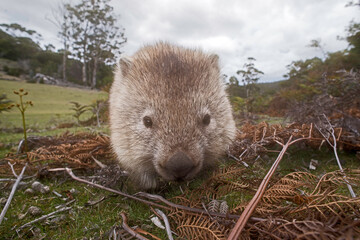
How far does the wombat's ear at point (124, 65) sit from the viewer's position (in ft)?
9.36

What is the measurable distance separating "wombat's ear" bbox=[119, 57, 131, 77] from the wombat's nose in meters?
1.59

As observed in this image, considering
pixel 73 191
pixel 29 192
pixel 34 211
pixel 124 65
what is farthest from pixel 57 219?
pixel 124 65

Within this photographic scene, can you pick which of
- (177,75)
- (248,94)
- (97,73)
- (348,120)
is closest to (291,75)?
(248,94)

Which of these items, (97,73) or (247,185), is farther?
(97,73)

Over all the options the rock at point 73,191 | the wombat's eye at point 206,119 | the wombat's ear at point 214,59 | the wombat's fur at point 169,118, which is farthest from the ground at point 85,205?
the wombat's ear at point 214,59

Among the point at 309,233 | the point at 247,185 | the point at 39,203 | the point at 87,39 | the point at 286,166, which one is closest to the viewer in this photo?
the point at 309,233

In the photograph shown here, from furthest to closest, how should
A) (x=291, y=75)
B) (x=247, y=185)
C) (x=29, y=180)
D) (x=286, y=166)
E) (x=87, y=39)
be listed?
(x=87, y=39) < (x=291, y=75) < (x=286, y=166) < (x=29, y=180) < (x=247, y=185)

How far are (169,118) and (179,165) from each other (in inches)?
20.1

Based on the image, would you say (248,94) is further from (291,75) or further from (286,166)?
(286,166)

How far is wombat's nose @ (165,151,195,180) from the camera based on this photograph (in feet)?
5.76

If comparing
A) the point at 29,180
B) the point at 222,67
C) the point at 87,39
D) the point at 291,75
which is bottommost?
the point at 29,180

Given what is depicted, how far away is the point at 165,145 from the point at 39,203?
1.44m

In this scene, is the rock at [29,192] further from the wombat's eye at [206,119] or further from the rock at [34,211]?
the wombat's eye at [206,119]

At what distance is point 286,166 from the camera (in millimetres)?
2928
